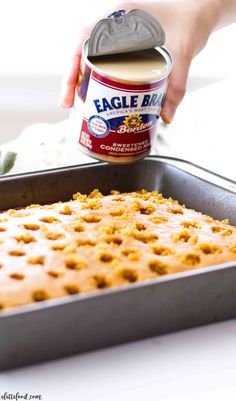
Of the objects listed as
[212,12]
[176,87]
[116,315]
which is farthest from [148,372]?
[212,12]

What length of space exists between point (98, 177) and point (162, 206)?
0.73 ft

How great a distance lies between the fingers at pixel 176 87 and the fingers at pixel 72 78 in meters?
0.20

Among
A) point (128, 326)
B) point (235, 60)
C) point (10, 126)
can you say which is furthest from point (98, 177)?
point (235, 60)

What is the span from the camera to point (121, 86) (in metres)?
→ 1.32

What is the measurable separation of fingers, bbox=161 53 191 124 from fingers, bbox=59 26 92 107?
20cm

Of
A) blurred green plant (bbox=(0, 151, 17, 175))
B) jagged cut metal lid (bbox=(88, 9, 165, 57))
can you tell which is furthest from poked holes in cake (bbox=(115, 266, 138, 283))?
blurred green plant (bbox=(0, 151, 17, 175))

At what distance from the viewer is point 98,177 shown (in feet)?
5.28

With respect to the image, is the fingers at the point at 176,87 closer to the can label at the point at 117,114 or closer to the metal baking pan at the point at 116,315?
the can label at the point at 117,114

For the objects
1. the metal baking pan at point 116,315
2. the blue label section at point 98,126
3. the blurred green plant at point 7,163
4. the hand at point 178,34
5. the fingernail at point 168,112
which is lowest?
the blurred green plant at point 7,163

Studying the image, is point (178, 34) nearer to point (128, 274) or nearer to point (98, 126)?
point (98, 126)

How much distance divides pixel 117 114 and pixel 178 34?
1.41ft

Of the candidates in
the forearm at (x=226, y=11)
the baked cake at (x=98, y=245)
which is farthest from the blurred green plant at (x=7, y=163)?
the forearm at (x=226, y=11)

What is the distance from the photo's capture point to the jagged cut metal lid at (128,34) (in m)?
1.38

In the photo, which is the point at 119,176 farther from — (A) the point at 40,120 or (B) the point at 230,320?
(A) the point at 40,120
